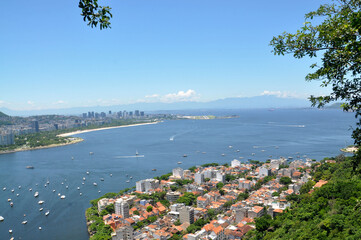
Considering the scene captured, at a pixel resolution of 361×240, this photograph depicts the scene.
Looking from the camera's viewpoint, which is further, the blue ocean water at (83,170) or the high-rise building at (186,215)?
the blue ocean water at (83,170)

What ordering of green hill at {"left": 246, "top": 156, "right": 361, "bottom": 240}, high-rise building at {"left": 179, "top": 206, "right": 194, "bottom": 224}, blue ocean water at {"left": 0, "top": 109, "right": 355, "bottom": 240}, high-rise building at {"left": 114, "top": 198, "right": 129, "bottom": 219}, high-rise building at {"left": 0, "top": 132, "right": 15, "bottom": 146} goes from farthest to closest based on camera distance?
high-rise building at {"left": 0, "top": 132, "right": 15, "bottom": 146} → blue ocean water at {"left": 0, "top": 109, "right": 355, "bottom": 240} → high-rise building at {"left": 114, "top": 198, "right": 129, "bottom": 219} → high-rise building at {"left": 179, "top": 206, "right": 194, "bottom": 224} → green hill at {"left": 246, "top": 156, "right": 361, "bottom": 240}

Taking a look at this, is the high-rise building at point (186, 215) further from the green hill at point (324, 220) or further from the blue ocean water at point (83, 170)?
the blue ocean water at point (83, 170)

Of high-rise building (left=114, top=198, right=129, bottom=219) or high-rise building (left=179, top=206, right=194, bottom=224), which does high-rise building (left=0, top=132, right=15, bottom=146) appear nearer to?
high-rise building (left=114, top=198, right=129, bottom=219)

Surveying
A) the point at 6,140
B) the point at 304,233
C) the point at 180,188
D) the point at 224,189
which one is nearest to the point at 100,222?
the point at 180,188

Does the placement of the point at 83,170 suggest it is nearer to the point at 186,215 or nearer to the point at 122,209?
the point at 122,209

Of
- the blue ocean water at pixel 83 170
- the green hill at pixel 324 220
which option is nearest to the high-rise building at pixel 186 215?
the green hill at pixel 324 220

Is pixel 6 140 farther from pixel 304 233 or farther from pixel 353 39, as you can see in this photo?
pixel 353 39

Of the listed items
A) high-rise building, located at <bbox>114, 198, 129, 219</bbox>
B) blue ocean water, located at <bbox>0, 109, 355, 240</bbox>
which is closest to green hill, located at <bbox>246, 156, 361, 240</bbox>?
blue ocean water, located at <bbox>0, 109, 355, 240</bbox>

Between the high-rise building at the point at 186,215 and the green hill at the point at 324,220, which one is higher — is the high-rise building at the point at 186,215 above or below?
below
